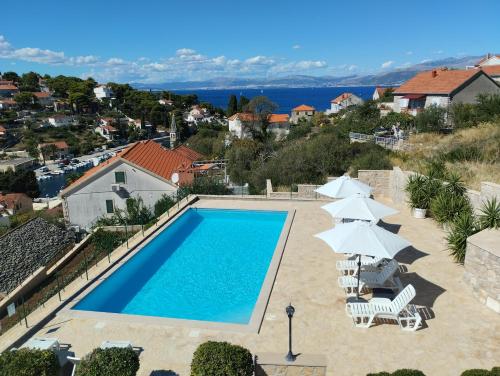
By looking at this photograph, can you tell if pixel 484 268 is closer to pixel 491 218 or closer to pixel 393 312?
Result: pixel 491 218

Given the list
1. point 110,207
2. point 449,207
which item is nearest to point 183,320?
point 449,207

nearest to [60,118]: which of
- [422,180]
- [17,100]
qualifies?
[17,100]

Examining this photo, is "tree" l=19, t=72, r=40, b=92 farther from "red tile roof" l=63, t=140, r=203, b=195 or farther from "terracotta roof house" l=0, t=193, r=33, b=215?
"red tile roof" l=63, t=140, r=203, b=195

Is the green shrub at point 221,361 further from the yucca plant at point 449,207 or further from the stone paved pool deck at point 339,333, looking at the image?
the yucca plant at point 449,207

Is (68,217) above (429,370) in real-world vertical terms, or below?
below

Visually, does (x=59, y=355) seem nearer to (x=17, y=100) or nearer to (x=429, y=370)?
(x=429, y=370)

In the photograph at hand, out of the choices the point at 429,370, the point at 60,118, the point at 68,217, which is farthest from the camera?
the point at 60,118

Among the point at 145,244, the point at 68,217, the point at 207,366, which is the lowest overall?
the point at 68,217
